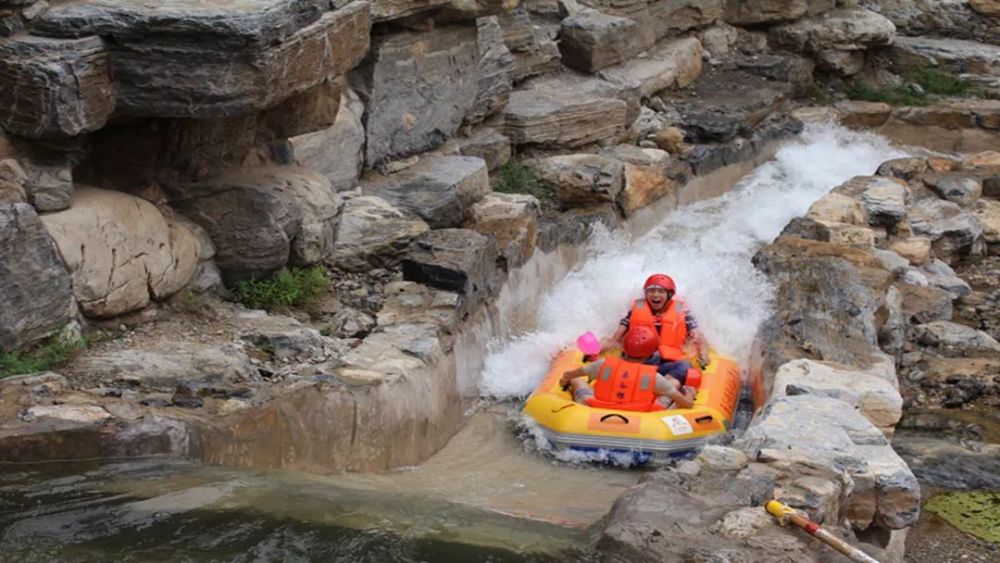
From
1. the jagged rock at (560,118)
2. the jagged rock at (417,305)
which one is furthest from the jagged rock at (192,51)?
the jagged rock at (560,118)

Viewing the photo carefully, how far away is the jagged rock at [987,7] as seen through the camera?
18.3m

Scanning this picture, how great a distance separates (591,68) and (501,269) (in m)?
4.32

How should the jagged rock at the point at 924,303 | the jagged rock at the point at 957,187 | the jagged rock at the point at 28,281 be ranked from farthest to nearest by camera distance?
the jagged rock at the point at 957,187 < the jagged rock at the point at 924,303 < the jagged rock at the point at 28,281

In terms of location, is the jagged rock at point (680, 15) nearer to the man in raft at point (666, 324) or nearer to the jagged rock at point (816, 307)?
the jagged rock at point (816, 307)

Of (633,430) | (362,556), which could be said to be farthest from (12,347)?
(633,430)

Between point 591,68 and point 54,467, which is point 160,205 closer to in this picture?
point 54,467

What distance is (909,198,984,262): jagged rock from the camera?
13906 mm

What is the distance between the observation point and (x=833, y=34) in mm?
17656

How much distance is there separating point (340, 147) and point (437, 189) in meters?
0.82

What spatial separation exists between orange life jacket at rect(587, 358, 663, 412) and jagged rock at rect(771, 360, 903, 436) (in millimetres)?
858

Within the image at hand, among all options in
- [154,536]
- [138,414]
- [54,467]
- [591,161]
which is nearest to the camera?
[154,536]

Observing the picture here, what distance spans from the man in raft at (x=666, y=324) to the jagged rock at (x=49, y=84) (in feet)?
14.0

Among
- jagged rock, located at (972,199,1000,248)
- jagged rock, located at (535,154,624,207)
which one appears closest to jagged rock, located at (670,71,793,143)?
jagged rock, located at (972,199,1000,248)

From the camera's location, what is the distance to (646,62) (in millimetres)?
15648
